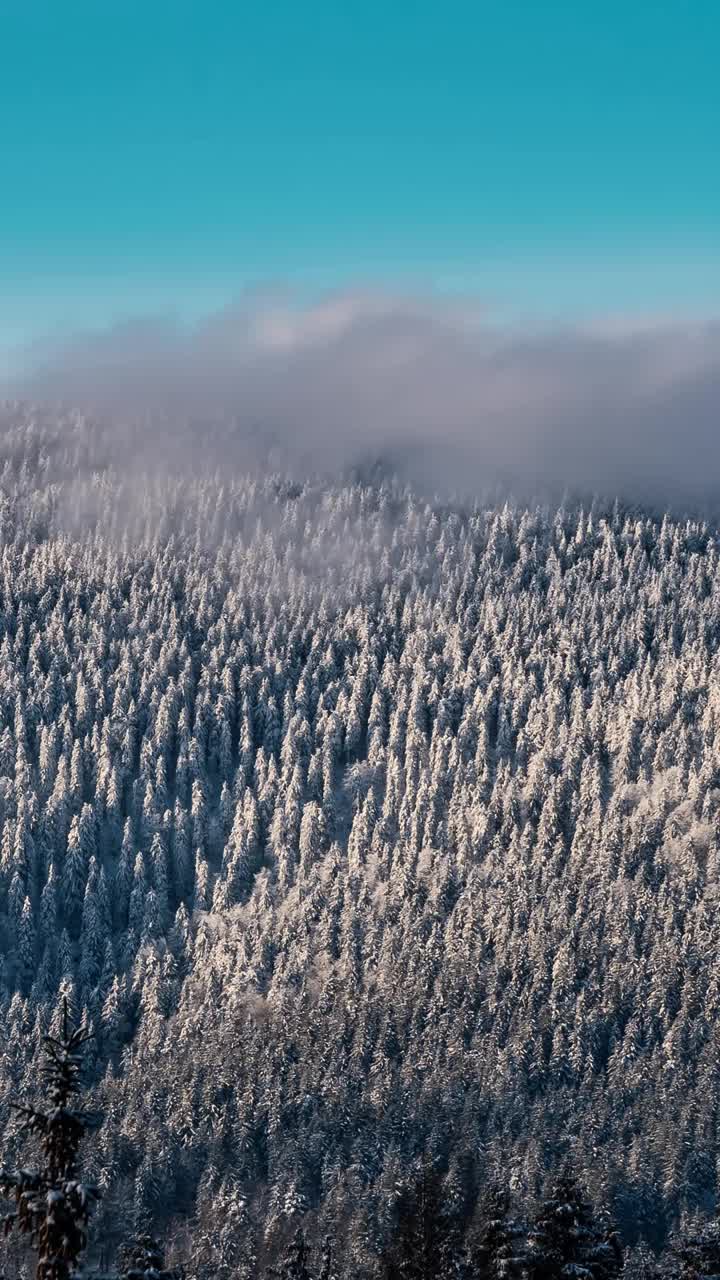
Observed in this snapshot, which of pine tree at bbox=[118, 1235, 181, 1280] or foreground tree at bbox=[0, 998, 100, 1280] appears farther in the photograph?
pine tree at bbox=[118, 1235, 181, 1280]

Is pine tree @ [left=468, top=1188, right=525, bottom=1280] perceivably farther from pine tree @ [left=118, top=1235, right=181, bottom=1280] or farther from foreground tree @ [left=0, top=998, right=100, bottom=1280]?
foreground tree @ [left=0, top=998, right=100, bottom=1280]

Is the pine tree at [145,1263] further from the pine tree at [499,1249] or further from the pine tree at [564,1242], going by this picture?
the pine tree at [564,1242]

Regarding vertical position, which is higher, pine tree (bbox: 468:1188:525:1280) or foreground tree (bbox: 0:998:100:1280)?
foreground tree (bbox: 0:998:100:1280)

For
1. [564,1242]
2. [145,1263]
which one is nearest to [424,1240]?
[564,1242]

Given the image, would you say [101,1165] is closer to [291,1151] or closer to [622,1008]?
[291,1151]

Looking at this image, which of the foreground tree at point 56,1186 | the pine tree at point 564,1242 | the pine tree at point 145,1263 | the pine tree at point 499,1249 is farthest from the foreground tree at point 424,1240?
the foreground tree at point 56,1186

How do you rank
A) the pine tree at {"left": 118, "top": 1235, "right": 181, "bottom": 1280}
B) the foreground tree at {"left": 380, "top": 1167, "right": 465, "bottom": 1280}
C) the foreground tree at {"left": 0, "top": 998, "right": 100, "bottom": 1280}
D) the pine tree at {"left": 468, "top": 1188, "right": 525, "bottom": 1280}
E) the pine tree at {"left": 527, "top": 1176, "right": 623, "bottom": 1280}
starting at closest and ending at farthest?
the foreground tree at {"left": 0, "top": 998, "right": 100, "bottom": 1280} < the pine tree at {"left": 118, "top": 1235, "right": 181, "bottom": 1280} < the pine tree at {"left": 527, "top": 1176, "right": 623, "bottom": 1280} < the pine tree at {"left": 468, "top": 1188, "right": 525, "bottom": 1280} < the foreground tree at {"left": 380, "top": 1167, "right": 465, "bottom": 1280}

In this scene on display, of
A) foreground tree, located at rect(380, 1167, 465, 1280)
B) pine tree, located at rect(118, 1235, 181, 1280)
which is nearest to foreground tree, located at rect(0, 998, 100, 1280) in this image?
pine tree, located at rect(118, 1235, 181, 1280)

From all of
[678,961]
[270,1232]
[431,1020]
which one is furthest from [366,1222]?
[678,961]

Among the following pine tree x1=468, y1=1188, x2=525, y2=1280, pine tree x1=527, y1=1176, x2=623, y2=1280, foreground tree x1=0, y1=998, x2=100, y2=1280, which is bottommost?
pine tree x1=468, y1=1188, x2=525, y2=1280
